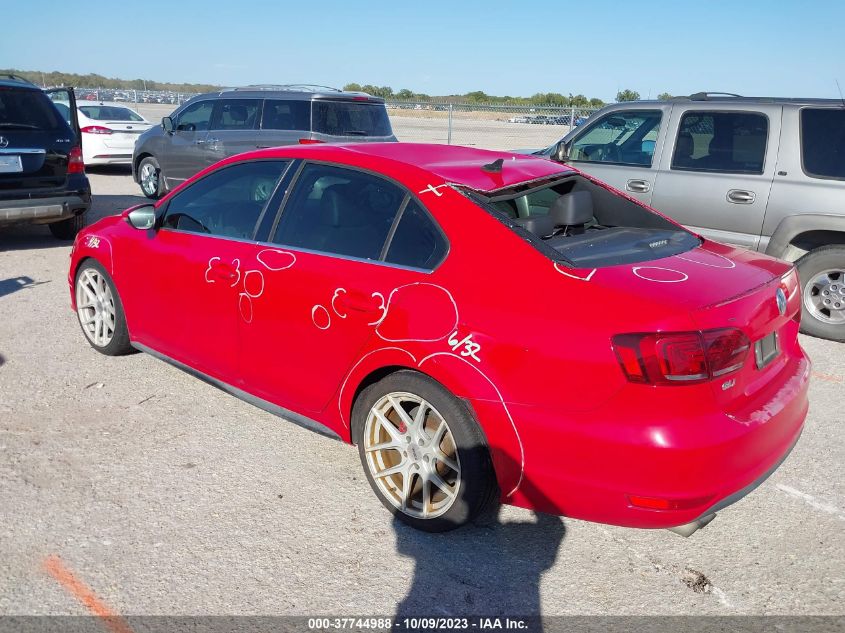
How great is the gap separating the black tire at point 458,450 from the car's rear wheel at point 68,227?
24.1 ft

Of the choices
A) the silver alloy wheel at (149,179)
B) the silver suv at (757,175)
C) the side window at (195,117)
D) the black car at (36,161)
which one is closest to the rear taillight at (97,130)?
the silver alloy wheel at (149,179)

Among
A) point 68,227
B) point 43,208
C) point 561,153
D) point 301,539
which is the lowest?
point 301,539

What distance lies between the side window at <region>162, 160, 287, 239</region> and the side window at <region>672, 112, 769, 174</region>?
419 cm

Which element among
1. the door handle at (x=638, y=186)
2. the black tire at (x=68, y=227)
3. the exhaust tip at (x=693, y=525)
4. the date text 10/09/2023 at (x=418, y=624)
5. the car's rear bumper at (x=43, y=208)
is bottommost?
the date text 10/09/2023 at (x=418, y=624)

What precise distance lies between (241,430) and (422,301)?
171 centimetres

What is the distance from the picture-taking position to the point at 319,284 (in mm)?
3498

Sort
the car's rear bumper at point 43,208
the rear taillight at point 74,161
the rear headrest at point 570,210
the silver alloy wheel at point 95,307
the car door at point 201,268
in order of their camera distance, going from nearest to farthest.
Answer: the rear headrest at point 570,210 → the car door at point 201,268 → the silver alloy wheel at point 95,307 → the car's rear bumper at point 43,208 → the rear taillight at point 74,161

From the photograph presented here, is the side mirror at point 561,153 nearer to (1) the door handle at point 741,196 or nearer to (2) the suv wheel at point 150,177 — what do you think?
(1) the door handle at point 741,196

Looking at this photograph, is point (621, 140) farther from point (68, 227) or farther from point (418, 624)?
point (68, 227)

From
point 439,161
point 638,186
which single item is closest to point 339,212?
point 439,161

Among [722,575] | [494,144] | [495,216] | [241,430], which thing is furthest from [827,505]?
[494,144]

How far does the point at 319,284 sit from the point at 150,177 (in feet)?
34.2

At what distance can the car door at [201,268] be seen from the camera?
400cm

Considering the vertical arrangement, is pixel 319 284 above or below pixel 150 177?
above
